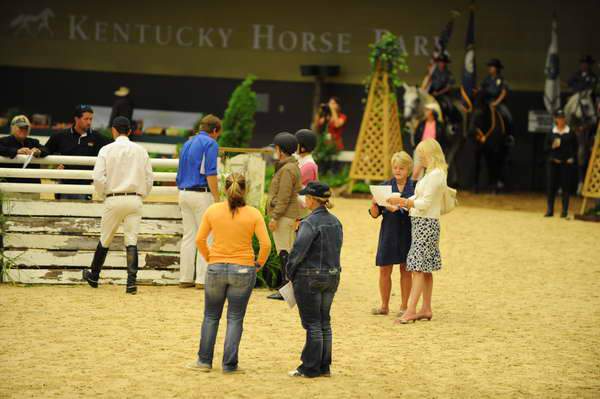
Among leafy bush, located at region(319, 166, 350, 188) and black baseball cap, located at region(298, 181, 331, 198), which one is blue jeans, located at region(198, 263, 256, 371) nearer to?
black baseball cap, located at region(298, 181, 331, 198)

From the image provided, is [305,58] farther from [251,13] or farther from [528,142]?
[528,142]

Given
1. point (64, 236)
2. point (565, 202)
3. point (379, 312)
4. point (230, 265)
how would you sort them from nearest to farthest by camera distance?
point (230, 265) < point (379, 312) < point (64, 236) < point (565, 202)

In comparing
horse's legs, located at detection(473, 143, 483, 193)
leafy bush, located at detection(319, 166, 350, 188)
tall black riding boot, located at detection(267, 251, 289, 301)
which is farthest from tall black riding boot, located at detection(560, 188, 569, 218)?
tall black riding boot, located at detection(267, 251, 289, 301)

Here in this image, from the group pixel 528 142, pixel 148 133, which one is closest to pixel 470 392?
pixel 148 133

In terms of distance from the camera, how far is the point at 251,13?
24969 mm

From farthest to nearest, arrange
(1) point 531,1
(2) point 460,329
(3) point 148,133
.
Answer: (1) point 531,1 < (3) point 148,133 < (2) point 460,329

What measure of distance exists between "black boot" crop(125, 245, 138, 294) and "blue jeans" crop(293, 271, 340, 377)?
3392mm

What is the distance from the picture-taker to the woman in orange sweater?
7.39 m

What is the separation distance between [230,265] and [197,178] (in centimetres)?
347

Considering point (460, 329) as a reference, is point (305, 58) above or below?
above

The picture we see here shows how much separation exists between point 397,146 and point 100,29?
7.86m

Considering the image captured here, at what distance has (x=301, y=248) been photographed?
7480mm

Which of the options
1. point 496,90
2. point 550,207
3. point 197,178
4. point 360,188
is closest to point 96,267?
point 197,178

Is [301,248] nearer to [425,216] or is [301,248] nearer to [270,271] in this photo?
[425,216]
